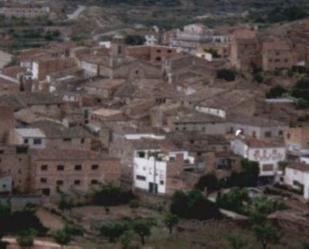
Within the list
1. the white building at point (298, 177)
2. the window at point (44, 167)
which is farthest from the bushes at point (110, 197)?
the white building at point (298, 177)

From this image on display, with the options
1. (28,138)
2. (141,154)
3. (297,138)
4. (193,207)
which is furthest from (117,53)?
(193,207)

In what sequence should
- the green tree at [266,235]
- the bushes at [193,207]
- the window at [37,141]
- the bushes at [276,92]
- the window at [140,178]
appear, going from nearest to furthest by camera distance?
the green tree at [266,235] < the bushes at [193,207] < the window at [140,178] < the window at [37,141] < the bushes at [276,92]

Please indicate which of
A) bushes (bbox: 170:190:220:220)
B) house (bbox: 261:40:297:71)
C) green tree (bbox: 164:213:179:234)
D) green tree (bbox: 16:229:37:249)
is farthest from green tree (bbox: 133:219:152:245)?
house (bbox: 261:40:297:71)

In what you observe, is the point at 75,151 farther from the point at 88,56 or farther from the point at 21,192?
the point at 88,56

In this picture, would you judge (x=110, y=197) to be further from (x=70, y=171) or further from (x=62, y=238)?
(x=62, y=238)

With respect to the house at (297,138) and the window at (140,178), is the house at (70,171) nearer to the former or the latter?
the window at (140,178)

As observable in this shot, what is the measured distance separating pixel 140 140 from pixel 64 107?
14.8 feet

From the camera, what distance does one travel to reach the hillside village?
23453 mm

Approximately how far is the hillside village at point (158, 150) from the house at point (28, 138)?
0.11 ft

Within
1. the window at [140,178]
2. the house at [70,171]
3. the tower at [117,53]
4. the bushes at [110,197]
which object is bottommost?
the bushes at [110,197]

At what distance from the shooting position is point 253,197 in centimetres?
2559

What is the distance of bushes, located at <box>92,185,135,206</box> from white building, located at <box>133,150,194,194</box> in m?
0.89

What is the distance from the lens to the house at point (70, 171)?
25.6m

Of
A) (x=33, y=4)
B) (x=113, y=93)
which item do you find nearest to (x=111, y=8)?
(x=33, y=4)
